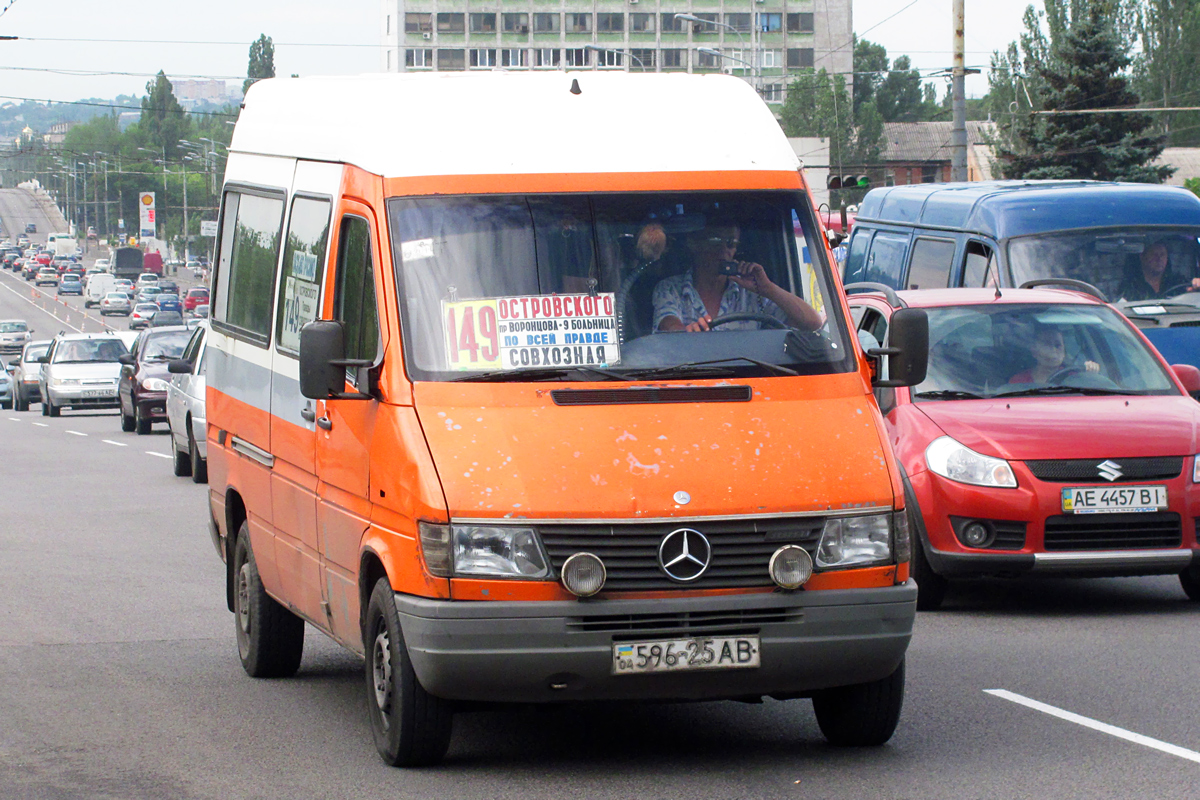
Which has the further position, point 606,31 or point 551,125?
point 606,31

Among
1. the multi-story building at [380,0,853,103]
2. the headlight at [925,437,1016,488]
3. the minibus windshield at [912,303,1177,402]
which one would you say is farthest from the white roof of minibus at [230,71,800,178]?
the multi-story building at [380,0,853,103]

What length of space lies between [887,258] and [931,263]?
4.38ft

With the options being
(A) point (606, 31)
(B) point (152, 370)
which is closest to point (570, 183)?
(B) point (152, 370)

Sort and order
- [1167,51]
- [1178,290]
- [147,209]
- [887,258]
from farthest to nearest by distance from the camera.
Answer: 1. [147,209]
2. [1167,51]
3. [887,258]
4. [1178,290]

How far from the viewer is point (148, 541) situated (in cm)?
1455

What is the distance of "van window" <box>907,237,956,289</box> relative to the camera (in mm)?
17031

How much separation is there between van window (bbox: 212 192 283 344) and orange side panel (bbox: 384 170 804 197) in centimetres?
151

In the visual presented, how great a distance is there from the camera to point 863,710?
22.0 ft

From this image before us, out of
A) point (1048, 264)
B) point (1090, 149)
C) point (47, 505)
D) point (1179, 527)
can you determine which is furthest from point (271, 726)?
point (1090, 149)

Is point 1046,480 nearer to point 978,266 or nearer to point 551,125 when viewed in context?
point 551,125

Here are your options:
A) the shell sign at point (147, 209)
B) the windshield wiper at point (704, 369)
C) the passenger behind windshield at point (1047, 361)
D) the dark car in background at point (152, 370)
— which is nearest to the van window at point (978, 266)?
the passenger behind windshield at point (1047, 361)

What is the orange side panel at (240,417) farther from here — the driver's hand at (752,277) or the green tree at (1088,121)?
the green tree at (1088,121)

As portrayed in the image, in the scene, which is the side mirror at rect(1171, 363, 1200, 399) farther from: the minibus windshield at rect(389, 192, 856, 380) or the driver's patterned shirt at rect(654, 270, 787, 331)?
the driver's patterned shirt at rect(654, 270, 787, 331)

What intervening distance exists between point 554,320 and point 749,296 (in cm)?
73
